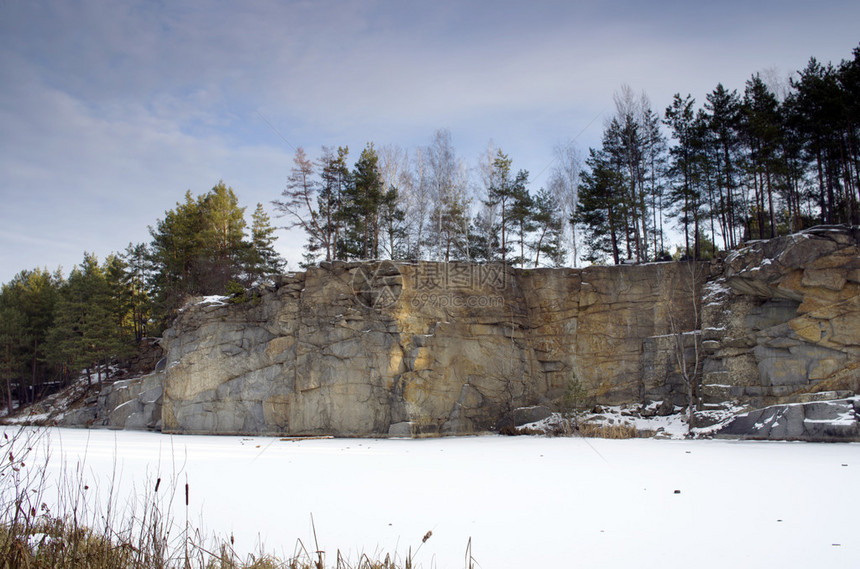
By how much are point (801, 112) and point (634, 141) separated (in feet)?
25.5

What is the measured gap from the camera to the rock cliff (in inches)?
798

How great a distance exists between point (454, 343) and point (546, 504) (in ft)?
49.7

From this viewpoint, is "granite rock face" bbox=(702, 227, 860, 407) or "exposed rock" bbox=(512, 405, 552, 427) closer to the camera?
"granite rock face" bbox=(702, 227, 860, 407)

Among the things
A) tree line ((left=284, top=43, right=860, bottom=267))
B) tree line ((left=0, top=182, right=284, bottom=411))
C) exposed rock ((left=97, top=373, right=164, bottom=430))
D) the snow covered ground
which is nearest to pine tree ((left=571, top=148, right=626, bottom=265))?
tree line ((left=284, top=43, right=860, bottom=267))

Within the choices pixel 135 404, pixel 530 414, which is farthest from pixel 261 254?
pixel 530 414

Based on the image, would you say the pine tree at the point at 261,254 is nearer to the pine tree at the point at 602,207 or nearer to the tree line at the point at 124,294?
the tree line at the point at 124,294

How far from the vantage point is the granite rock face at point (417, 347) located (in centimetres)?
2141

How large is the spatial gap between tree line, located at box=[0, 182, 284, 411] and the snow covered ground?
2201 centimetres

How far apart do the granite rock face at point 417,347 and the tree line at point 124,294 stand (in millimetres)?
8743

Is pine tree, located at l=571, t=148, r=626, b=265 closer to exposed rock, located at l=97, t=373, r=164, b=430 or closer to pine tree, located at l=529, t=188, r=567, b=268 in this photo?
pine tree, located at l=529, t=188, r=567, b=268

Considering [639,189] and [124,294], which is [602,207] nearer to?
[639,189]

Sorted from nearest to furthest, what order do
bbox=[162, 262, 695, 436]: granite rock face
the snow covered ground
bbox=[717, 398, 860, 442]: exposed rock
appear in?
1. the snow covered ground
2. bbox=[717, 398, 860, 442]: exposed rock
3. bbox=[162, 262, 695, 436]: granite rock face

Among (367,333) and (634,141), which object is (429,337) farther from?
(634,141)

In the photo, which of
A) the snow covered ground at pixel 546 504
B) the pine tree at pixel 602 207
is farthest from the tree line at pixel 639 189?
the snow covered ground at pixel 546 504
